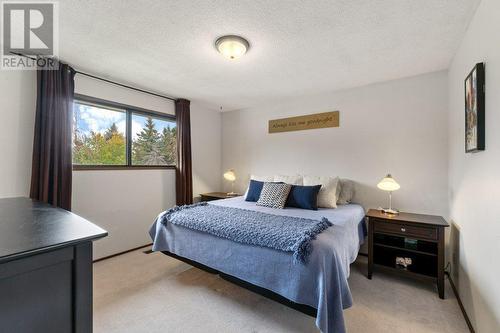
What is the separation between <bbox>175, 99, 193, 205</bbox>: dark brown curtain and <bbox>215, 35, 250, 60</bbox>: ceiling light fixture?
1.87 metres

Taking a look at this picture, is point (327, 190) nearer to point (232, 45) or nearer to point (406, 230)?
point (406, 230)

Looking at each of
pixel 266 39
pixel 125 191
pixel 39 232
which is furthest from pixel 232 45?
pixel 125 191

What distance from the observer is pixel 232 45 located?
2.02 metres

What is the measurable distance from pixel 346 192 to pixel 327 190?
0.36m

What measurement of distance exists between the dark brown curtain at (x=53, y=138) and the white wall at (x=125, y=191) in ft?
0.69

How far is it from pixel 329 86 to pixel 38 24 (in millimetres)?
3115

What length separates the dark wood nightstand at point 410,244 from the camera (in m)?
2.21

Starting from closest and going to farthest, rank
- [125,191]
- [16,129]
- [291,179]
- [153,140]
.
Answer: [16,129], [125,191], [291,179], [153,140]

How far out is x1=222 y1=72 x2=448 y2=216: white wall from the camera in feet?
8.90

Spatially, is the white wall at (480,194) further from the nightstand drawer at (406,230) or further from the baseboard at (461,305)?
the nightstand drawer at (406,230)

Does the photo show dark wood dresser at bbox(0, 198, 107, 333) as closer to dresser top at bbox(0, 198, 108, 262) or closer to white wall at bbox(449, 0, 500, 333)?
dresser top at bbox(0, 198, 108, 262)

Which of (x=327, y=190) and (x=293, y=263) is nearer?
(x=293, y=263)

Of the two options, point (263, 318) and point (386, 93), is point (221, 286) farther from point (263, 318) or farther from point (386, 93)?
point (386, 93)

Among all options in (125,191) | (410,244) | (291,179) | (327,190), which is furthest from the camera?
(291,179)
